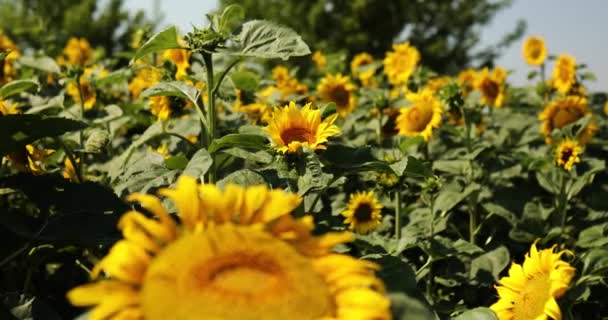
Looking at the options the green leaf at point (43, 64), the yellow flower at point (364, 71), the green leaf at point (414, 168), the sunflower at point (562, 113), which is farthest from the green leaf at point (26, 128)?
the yellow flower at point (364, 71)

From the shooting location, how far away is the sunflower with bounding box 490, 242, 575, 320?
5.19ft

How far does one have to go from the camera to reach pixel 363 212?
2494 millimetres

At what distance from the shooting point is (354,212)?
2488 mm

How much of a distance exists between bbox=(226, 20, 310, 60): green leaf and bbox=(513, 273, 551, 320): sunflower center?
709 mm

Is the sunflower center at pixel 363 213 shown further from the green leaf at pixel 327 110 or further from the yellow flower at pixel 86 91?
the yellow flower at pixel 86 91

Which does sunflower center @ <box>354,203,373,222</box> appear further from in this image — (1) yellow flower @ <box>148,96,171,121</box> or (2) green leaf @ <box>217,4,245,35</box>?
(2) green leaf @ <box>217,4,245,35</box>

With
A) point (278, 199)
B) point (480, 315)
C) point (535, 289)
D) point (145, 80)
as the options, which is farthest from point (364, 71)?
point (278, 199)

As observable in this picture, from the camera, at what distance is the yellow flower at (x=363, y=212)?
2477 mm

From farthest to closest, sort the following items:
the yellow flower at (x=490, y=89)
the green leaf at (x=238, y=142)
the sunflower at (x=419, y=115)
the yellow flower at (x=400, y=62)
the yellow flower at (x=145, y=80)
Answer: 1. the yellow flower at (x=400, y=62)
2. the yellow flower at (x=490, y=89)
3. the sunflower at (x=419, y=115)
4. the yellow flower at (x=145, y=80)
5. the green leaf at (x=238, y=142)

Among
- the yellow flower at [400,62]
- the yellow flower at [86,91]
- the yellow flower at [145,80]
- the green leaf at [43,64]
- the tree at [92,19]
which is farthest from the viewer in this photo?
the tree at [92,19]

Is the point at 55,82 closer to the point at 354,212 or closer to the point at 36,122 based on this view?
the point at 354,212

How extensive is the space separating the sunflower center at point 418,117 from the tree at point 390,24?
47.0 ft

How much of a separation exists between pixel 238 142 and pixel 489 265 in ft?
3.94

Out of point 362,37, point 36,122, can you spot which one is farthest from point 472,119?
point 362,37
